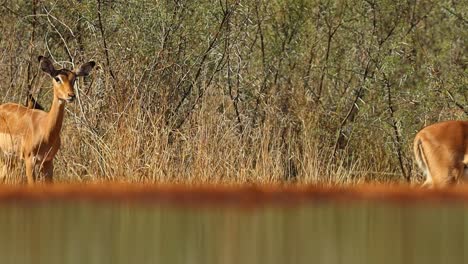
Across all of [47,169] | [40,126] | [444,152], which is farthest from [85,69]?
[444,152]

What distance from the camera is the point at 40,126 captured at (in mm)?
10055

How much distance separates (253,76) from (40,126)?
8.59ft

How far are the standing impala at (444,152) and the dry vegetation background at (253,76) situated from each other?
586mm

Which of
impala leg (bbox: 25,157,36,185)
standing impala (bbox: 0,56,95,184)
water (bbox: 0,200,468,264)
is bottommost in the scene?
water (bbox: 0,200,468,264)

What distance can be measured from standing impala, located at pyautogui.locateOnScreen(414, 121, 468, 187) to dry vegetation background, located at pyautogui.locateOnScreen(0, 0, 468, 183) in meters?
0.59

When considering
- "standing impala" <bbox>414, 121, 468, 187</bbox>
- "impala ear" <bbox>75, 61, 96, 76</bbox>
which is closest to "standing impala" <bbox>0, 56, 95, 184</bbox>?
"impala ear" <bbox>75, 61, 96, 76</bbox>

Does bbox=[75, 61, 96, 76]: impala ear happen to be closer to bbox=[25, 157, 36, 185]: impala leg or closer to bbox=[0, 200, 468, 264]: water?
bbox=[25, 157, 36, 185]: impala leg

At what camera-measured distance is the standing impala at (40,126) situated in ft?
31.8

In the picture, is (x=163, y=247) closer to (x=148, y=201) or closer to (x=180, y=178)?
(x=148, y=201)

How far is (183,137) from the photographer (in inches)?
381

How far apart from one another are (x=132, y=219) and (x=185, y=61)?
6660 millimetres

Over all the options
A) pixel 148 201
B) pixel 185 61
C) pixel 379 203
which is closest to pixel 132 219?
pixel 148 201

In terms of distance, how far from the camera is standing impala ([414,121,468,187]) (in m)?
9.52

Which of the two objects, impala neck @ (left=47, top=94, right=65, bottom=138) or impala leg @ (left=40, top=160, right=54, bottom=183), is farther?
impala neck @ (left=47, top=94, right=65, bottom=138)
